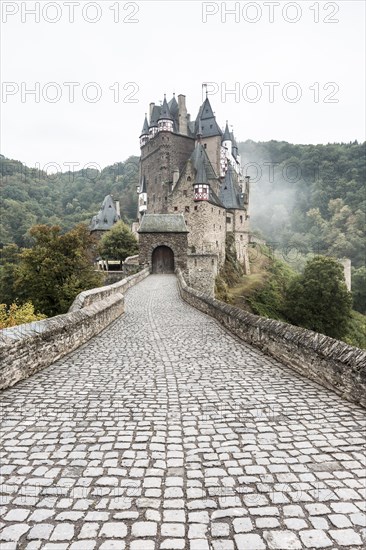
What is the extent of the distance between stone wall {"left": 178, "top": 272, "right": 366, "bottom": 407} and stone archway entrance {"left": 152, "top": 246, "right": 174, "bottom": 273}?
82.3 feet

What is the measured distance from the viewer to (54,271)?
23719 millimetres

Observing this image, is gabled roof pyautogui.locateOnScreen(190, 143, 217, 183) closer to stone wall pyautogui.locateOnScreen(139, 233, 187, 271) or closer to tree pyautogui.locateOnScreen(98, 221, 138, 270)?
tree pyautogui.locateOnScreen(98, 221, 138, 270)

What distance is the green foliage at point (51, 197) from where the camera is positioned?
74438 millimetres

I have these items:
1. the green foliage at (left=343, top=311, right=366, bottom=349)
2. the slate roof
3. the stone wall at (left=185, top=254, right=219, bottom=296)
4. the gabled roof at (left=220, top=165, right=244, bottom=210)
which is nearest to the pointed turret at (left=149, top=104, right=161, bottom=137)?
the gabled roof at (left=220, top=165, right=244, bottom=210)

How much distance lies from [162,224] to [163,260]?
3433 mm

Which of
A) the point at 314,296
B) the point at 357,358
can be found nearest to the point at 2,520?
the point at 357,358

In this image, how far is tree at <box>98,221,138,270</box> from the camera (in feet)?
144

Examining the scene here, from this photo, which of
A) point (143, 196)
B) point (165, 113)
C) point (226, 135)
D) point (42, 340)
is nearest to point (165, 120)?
point (165, 113)

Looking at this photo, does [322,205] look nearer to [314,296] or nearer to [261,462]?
Result: [314,296]

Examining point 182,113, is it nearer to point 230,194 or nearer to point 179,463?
point 230,194

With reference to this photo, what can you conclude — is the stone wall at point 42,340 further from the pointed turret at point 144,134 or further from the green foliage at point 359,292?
the green foliage at point 359,292

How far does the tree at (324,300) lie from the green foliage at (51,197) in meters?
49.6

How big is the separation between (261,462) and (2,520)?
2.22 meters

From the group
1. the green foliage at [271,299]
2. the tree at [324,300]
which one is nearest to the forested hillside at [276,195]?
the green foliage at [271,299]
